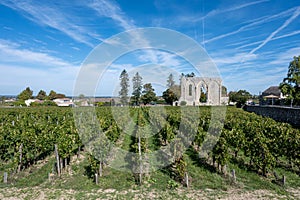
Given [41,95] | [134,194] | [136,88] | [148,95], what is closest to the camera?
[134,194]

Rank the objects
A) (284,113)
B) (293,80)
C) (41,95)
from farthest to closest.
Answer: (41,95), (293,80), (284,113)

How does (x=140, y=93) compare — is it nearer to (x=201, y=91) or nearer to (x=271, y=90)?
(x=201, y=91)

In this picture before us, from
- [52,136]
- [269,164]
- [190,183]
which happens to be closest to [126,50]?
[52,136]

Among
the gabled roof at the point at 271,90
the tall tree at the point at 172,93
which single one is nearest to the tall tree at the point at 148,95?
the tall tree at the point at 172,93

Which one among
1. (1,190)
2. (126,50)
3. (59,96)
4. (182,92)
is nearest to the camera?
(1,190)

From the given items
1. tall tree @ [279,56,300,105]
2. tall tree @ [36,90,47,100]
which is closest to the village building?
tall tree @ [279,56,300,105]

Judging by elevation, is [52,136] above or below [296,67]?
below

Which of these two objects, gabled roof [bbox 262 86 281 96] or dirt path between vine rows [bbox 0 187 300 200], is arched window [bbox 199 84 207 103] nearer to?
gabled roof [bbox 262 86 281 96]

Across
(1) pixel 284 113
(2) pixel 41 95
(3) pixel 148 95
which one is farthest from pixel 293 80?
(2) pixel 41 95

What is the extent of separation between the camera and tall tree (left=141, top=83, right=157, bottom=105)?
58.5 m

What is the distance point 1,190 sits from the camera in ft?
21.2

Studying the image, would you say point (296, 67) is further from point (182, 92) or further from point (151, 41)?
point (151, 41)

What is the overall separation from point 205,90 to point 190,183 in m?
54.1

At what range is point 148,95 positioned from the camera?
58781mm
